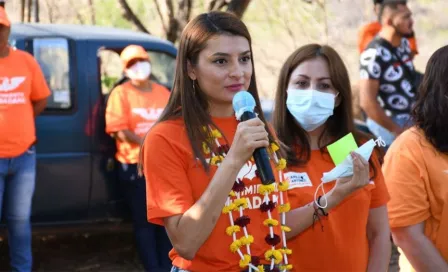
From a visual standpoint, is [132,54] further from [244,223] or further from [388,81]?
[244,223]

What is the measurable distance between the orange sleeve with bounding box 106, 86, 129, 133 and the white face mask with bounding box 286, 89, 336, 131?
10.0 feet

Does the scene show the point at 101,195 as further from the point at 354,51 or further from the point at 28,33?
the point at 354,51

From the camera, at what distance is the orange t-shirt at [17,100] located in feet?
20.0

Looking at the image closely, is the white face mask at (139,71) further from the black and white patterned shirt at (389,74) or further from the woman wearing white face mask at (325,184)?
the woman wearing white face mask at (325,184)

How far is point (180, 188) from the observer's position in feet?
9.13

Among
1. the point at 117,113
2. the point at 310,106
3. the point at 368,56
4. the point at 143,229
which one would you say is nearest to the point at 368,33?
the point at 368,56

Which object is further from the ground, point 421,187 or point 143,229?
point 421,187

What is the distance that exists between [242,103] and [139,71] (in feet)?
14.1

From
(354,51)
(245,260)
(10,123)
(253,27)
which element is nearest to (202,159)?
(245,260)

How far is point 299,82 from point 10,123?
2.90 metres

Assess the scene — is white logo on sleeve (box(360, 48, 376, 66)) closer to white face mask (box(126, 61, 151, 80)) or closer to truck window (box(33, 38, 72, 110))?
white face mask (box(126, 61, 151, 80))

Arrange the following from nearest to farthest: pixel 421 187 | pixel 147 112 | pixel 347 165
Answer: pixel 347 165
pixel 421 187
pixel 147 112

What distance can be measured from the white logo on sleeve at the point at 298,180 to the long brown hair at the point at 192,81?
738mm

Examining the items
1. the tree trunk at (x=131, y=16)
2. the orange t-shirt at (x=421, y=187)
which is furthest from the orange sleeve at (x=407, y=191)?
the tree trunk at (x=131, y=16)
